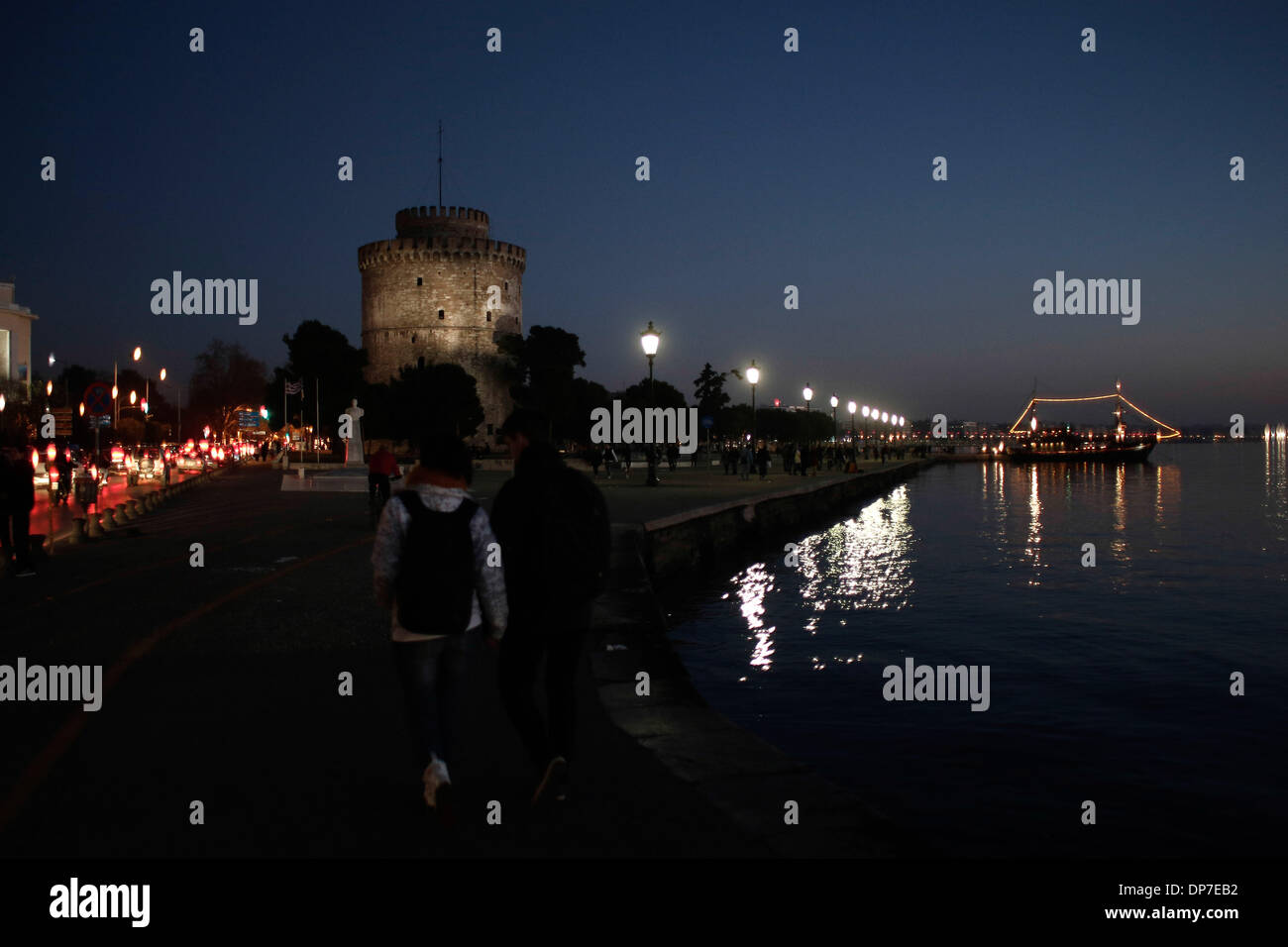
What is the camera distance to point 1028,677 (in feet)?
38.4

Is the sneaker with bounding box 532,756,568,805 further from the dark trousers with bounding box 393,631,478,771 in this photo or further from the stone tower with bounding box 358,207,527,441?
the stone tower with bounding box 358,207,527,441

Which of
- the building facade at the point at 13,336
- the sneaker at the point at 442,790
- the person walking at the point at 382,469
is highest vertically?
the building facade at the point at 13,336

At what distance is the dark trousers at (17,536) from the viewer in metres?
12.6

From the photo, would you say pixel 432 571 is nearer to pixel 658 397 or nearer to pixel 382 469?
pixel 382 469

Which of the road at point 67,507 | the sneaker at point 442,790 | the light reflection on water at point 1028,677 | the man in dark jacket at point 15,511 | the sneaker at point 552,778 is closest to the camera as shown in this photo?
the sneaker at point 442,790

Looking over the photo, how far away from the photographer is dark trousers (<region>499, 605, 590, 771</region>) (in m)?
4.79

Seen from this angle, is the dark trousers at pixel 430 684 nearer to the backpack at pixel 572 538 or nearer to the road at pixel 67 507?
the backpack at pixel 572 538

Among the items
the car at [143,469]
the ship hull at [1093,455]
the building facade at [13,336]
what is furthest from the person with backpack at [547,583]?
the ship hull at [1093,455]

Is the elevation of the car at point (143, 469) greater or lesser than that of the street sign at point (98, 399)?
lesser

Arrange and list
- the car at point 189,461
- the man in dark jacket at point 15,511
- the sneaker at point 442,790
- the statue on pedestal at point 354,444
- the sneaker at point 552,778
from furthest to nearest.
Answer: the car at point 189,461
the statue on pedestal at point 354,444
the man in dark jacket at point 15,511
the sneaker at point 552,778
the sneaker at point 442,790

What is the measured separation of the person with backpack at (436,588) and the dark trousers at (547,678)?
0.14 m

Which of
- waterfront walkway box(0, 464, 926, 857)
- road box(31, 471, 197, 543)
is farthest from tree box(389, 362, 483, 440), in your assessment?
waterfront walkway box(0, 464, 926, 857)
